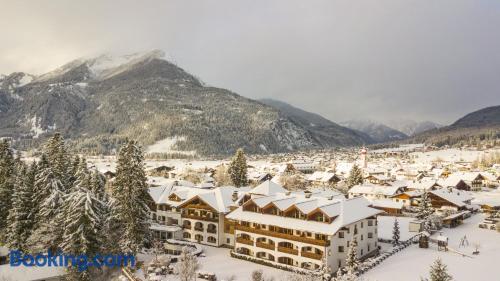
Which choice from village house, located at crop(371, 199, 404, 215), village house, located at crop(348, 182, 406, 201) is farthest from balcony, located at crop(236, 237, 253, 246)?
village house, located at crop(348, 182, 406, 201)

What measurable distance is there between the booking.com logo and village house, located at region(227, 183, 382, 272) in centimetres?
1587

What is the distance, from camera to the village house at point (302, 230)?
48.5 m

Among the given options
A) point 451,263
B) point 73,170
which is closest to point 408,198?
point 451,263

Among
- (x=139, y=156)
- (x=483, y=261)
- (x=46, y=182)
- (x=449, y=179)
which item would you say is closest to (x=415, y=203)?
(x=449, y=179)

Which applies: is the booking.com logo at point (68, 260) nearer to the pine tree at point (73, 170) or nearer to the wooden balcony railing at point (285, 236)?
the wooden balcony railing at point (285, 236)

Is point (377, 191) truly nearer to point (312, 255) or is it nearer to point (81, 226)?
point (312, 255)

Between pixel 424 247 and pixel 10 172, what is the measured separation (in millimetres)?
63519

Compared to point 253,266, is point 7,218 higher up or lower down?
higher up

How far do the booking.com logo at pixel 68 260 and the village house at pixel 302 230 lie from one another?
15874 mm

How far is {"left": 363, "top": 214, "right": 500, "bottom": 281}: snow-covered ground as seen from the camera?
45219 millimetres

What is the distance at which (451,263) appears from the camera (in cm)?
4991

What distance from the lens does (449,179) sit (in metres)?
126

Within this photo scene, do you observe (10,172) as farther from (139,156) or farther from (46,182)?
(139,156)

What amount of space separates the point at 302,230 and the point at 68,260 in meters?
26.5
